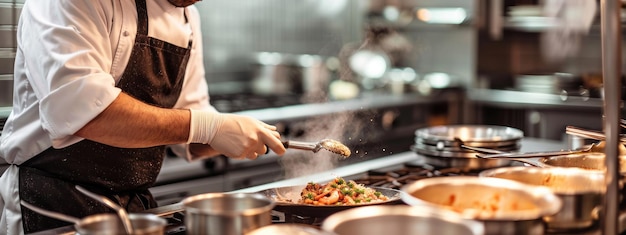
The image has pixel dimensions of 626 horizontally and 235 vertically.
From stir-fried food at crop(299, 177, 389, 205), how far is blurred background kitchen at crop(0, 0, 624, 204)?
6.91 ft

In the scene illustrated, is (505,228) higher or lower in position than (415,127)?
higher

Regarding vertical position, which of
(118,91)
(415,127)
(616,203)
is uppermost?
(118,91)

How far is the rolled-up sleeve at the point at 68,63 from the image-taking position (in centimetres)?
195

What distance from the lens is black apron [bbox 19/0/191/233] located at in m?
2.30

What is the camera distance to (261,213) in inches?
53.6

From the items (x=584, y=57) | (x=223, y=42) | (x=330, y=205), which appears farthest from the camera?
(x=584, y=57)

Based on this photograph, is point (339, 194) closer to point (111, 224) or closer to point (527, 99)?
point (111, 224)

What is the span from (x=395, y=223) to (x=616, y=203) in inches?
19.1

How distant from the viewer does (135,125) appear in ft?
6.59

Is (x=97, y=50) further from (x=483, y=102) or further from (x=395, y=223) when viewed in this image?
(x=483, y=102)

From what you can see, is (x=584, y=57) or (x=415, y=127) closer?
(x=415, y=127)

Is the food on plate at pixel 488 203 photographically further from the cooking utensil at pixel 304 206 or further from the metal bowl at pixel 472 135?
the metal bowl at pixel 472 135

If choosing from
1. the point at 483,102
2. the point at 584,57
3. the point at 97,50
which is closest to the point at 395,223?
the point at 97,50

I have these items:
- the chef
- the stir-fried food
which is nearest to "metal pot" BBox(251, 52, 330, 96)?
the chef
